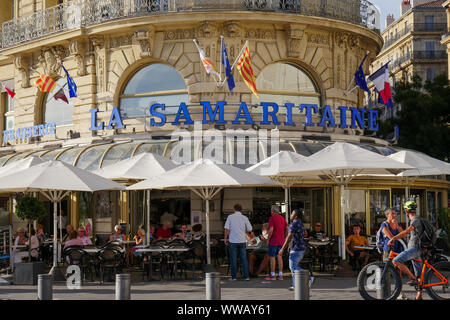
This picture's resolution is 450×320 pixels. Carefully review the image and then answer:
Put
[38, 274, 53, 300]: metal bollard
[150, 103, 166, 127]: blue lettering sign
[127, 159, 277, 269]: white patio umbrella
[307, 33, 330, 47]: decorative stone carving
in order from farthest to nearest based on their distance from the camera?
1. [307, 33, 330, 47]: decorative stone carving
2. [150, 103, 166, 127]: blue lettering sign
3. [127, 159, 277, 269]: white patio umbrella
4. [38, 274, 53, 300]: metal bollard

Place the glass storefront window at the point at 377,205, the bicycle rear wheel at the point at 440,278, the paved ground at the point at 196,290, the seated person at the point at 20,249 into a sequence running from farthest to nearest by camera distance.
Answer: the glass storefront window at the point at 377,205 < the seated person at the point at 20,249 < the paved ground at the point at 196,290 < the bicycle rear wheel at the point at 440,278

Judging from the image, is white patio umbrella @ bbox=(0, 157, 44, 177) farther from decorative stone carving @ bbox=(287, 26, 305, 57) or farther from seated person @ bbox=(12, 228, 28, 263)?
decorative stone carving @ bbox=(287, 26, 305, 57)

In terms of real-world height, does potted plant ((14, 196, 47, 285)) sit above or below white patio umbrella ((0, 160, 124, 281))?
below

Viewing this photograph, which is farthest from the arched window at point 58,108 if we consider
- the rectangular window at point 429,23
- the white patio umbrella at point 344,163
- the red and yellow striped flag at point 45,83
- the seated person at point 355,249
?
the rectangular window at point 429,23

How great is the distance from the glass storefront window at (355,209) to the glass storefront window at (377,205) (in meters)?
0.29

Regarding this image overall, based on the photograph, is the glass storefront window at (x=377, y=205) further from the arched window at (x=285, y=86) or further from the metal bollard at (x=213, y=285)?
the metal bollard at (x=213, y=285)

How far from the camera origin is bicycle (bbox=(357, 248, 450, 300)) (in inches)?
454

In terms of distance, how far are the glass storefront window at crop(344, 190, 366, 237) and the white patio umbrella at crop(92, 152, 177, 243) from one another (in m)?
6.51

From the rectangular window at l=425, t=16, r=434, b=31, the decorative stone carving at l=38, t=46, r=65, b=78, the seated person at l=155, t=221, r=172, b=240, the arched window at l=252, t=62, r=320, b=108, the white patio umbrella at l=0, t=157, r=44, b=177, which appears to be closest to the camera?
the white patio umbrella at l=0, t=157, r=44, b=177

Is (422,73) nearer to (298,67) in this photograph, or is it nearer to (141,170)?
(298,67)

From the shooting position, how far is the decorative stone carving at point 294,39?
23359mm

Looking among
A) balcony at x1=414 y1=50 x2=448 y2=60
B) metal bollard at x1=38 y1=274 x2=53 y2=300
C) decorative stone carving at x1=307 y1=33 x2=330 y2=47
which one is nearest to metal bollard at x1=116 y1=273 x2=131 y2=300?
metal bollard at x1=38 y1=274 x2=53 y2=300
